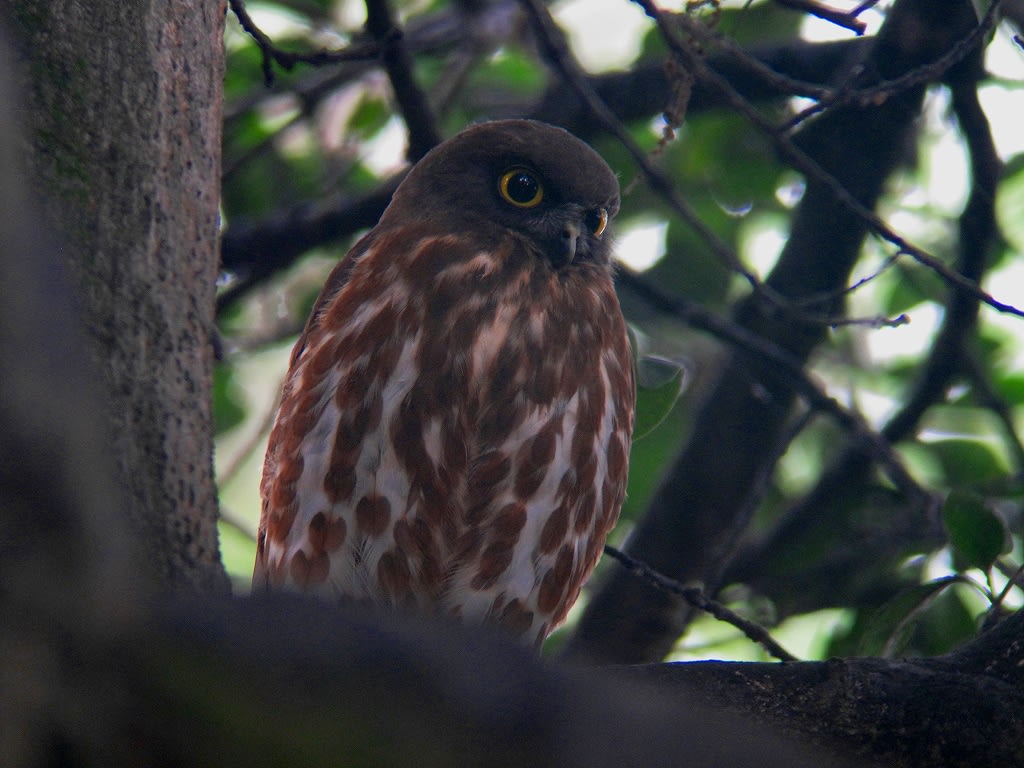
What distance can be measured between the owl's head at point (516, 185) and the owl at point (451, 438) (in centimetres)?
17

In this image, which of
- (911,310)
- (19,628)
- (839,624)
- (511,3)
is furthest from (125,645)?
(511,3)

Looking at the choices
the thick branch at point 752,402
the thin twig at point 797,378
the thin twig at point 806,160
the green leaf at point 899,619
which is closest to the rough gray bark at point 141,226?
the thin twig at point 806,160

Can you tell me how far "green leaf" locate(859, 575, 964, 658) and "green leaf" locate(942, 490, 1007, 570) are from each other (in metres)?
0.10

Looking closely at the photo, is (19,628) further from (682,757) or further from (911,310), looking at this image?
(911,310)

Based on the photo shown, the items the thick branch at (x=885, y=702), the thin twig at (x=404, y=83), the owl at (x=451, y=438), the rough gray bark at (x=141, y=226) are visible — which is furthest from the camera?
the thin twig at (x=404, y=83)

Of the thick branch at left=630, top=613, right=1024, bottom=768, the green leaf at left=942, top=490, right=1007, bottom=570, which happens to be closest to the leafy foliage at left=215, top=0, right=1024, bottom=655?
the green leaf at left=942, top=490, right=1007, bottom=570

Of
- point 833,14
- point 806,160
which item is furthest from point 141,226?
point 806,160

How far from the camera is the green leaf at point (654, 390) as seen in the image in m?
3.43

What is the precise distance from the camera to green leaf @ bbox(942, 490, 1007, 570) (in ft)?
9.96

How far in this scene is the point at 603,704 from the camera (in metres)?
1.06

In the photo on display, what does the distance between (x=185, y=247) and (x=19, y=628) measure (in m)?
1.27

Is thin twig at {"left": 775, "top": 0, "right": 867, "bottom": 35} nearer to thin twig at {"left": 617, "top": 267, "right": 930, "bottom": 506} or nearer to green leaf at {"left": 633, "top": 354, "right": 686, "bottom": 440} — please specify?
green leaf at {"left": 633, "top": 354, "right": 686, "bottom": 440}

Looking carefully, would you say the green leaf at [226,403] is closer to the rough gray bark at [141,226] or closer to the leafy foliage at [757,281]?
the leafy foliage at [757,281]

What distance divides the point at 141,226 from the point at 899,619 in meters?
2.29
